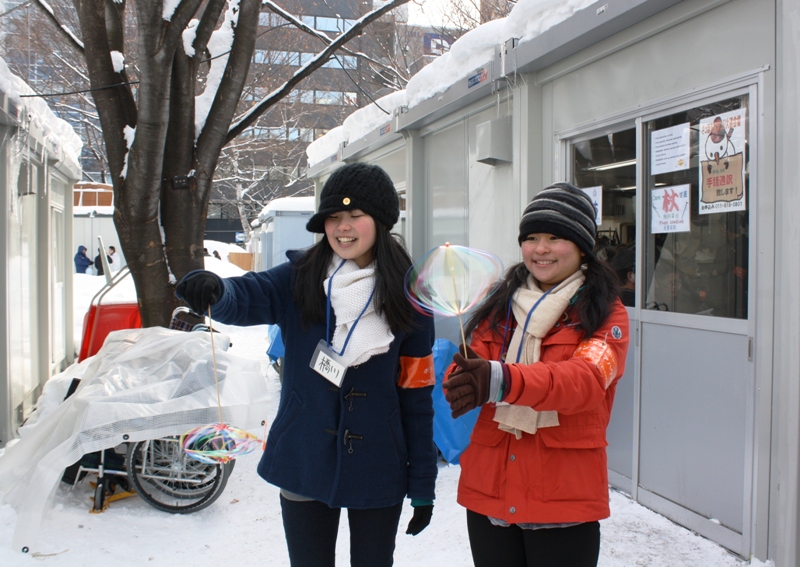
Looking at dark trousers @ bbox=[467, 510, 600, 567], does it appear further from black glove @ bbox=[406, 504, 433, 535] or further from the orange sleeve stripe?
the orange sleeve stripe

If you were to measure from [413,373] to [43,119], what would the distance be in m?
6.05

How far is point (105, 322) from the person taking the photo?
655 cm

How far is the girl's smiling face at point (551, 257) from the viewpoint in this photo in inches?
74.6

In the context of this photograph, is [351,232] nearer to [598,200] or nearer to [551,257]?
[551,257]

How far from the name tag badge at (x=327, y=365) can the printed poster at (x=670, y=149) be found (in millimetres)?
2656

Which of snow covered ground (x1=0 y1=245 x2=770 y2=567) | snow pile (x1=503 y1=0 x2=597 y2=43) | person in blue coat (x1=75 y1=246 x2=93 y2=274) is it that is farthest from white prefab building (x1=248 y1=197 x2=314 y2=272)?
snow covered ground (x1=0 y1=245 x2=770 y2=567)

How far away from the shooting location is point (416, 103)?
654cm

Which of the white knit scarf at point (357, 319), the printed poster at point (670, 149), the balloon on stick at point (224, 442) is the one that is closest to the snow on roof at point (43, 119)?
the balloon on stick at point (224, 442)

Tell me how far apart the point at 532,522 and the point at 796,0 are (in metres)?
2.59

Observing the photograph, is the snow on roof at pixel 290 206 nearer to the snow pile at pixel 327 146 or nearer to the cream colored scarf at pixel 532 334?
the snow pile at pixel 327 146

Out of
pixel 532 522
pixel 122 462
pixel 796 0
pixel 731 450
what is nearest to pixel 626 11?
pixel 796 0

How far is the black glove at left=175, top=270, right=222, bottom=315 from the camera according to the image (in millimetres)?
1780

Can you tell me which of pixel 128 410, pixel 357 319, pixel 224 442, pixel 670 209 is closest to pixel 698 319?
pixel 670 209

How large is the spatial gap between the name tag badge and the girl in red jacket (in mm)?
352
